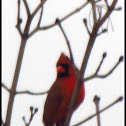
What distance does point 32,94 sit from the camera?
8.24 ft

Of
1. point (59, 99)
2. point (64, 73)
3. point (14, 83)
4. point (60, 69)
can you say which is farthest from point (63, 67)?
point (14, 83)

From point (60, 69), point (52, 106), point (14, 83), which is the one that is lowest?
point (14, 83)

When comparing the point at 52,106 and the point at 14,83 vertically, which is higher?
the point at 52,106

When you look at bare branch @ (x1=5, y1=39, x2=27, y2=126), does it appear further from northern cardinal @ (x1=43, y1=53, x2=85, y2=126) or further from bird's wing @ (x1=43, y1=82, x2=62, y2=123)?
bird's wing @ (x1=43, y1=82, x2=62, y2=123)

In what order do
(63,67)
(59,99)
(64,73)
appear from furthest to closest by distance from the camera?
(64,73), (63,67), (59,99)

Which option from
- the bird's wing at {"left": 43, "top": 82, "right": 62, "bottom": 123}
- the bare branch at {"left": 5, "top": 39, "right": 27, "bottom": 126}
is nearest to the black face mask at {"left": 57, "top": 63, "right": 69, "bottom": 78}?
the bird's wing at {"left": 43, "top": 82, "right": 62, "bottom": 123}

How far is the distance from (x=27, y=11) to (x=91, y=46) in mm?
472

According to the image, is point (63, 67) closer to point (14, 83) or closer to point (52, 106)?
point (52, 106)

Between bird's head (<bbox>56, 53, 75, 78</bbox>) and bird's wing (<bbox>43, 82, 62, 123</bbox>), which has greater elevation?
bird's head (<bbox>56, 53, 75, 78</bbox>)

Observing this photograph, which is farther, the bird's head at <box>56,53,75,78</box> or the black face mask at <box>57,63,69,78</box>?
the black face mask at <box>57,63,69,78</box>

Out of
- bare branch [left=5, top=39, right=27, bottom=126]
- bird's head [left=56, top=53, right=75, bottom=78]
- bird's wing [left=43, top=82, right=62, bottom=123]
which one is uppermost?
bird's head [left=56, top=53, right=75, bottom=78]

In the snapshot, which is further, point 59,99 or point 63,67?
point 63,67

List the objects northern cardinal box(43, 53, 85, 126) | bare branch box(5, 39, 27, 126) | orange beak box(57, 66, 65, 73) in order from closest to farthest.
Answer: bare branch box(5, 39, 27, 126), northern cardinal box(43, 53, 85, 126), orange beak box(57, 66, 65, 73)

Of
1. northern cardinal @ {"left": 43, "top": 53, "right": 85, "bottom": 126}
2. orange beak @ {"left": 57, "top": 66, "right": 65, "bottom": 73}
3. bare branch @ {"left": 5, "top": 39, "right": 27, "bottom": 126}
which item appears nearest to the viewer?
bare branch @ {"left": 5, "top": 39, "right": 27, "bottom": 126}
